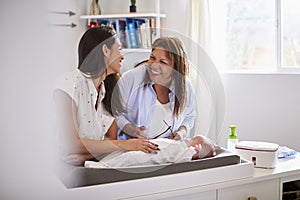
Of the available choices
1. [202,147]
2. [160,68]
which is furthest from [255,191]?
[160,68]

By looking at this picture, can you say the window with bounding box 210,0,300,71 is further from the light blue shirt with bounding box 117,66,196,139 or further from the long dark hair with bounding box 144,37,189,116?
the light blue shirt with bounding box 117,66,196,139

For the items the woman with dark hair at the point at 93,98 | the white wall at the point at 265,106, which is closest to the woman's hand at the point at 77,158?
the woman with dark hair at the point at 93,98

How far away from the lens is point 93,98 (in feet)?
3.77

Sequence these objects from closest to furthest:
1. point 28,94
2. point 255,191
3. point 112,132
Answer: point 28,94
point 112,132
point 255,191

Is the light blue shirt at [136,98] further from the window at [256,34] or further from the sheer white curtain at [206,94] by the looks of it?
the window at [256,34]

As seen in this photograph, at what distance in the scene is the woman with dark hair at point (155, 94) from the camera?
3.94 feet

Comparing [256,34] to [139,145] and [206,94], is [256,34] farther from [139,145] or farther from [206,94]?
[139,145]

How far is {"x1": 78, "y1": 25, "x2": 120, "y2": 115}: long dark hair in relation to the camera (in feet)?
3.55

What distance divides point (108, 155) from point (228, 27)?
6.03 feet

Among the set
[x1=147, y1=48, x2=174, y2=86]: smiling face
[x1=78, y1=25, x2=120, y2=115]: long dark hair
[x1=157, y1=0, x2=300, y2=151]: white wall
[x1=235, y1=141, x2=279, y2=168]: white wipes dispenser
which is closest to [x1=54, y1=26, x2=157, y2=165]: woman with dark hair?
[x1=78, y1=25, x2=120, y2=115]: long dark hair

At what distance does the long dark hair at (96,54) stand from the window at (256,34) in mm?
1611

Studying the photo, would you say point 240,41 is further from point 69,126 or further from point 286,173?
point 69,126

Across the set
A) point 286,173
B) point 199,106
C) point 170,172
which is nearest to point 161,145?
point 170,172

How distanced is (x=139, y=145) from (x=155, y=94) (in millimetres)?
182
